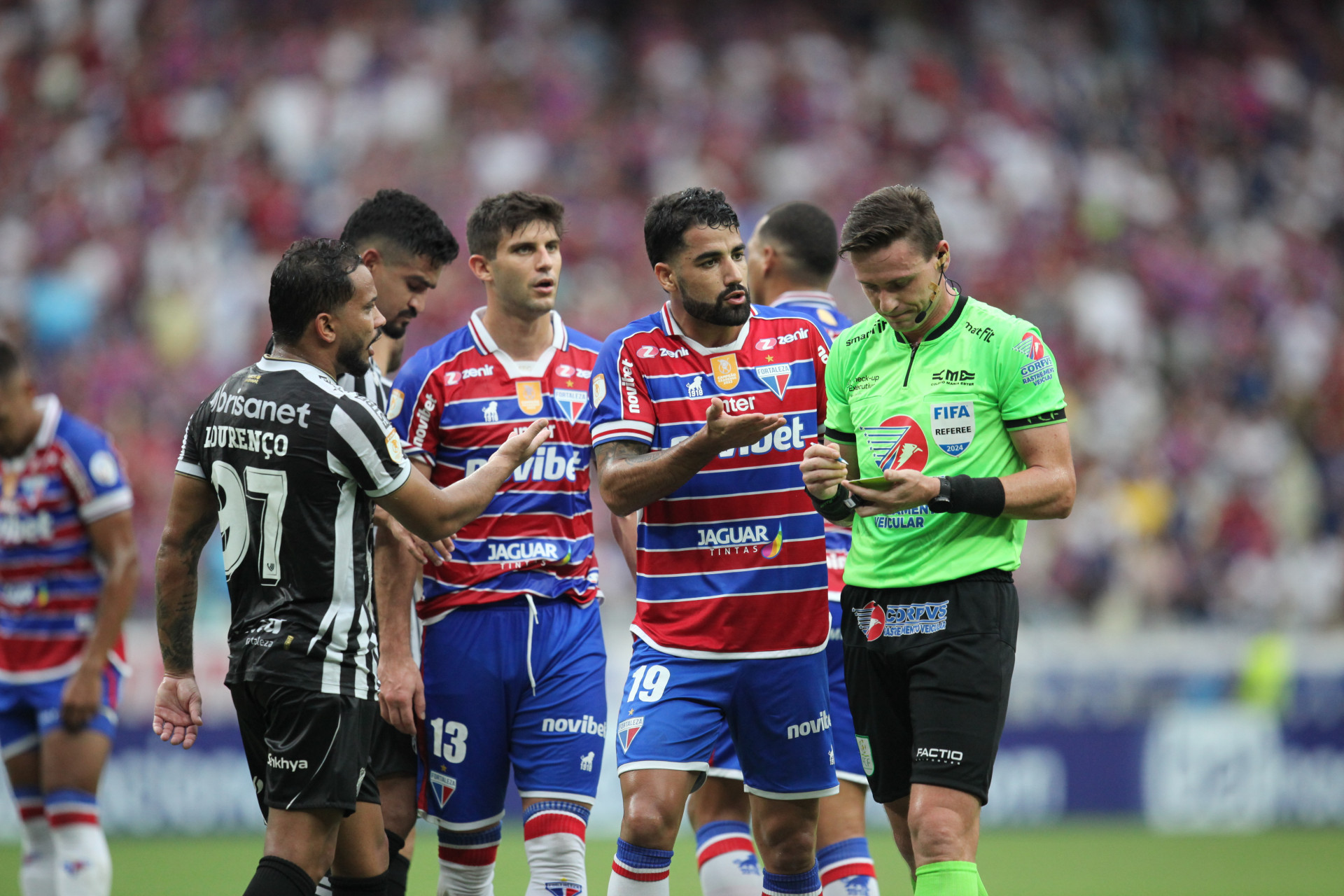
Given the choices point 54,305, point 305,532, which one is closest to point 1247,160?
point 54,305

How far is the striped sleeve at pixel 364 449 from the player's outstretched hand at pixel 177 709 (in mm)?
1010

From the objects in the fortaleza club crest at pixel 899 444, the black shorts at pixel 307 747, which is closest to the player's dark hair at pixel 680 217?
the fortaleza club crest at pixel 899 444

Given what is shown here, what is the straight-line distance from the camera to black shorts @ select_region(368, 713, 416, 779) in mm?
6285

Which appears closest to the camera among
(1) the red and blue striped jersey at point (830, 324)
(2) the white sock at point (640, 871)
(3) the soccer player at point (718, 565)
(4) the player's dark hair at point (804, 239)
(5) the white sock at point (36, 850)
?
(2) the white sock at point (640, 871)

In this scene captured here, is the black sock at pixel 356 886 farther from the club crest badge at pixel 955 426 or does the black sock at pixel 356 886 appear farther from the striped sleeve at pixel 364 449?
the club crest badge at pixel 955 426

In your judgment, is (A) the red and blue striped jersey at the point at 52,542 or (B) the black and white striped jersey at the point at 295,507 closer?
(B) the black and white striped jersey at the point at 295,507

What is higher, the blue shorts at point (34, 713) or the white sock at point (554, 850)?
the blue shorts at point (34, 713)

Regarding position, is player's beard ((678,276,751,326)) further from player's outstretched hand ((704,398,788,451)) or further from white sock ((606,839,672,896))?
white sock ((606,839,672,896))

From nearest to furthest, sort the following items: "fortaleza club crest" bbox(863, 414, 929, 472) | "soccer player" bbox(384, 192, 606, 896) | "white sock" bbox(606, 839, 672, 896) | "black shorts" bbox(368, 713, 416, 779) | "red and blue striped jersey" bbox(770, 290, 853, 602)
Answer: "fortaleza club crest" bbox(863, 414, 929, 472) < "white sock" bbox(606, 839, 672, 896) < "soccer player" bbox(384, 192, 606, 896) < "black shorts" bbox(368, 713, 416, 779) < "red and blue striped jersey" bbox(770, 290, 853, 602)

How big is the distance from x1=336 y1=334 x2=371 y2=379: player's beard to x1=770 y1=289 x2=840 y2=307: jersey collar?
7.95ft

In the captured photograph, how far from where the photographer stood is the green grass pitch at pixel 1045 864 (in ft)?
33.7

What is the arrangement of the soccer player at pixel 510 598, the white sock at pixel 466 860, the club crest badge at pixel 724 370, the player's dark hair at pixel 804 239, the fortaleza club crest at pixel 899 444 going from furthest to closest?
the player's dark hair at pixel 804 239
the white sock at pixel 466 860
the soccer player at pixel 510 598
the club crest badge at pixel 724 370
the fortaleza club crest at pixel 899 444

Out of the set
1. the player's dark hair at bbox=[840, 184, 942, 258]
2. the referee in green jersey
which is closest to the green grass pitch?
the referee in green jersey

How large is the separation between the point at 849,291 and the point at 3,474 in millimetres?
11361
